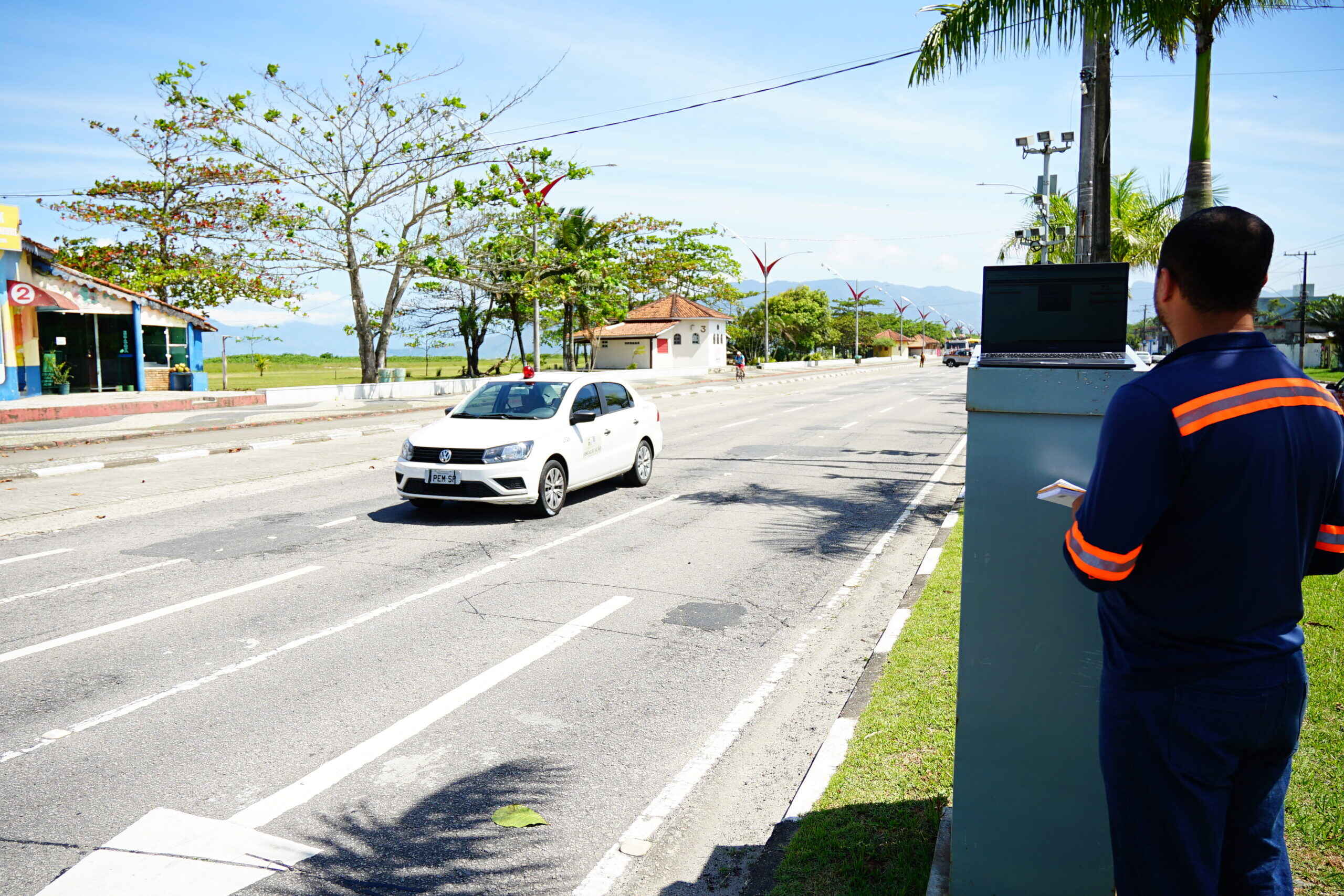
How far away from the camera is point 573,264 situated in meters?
34.7

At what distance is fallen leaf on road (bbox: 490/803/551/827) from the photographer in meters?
3.96

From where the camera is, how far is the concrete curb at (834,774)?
335cm

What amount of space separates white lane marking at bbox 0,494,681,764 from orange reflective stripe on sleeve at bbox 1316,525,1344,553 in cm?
532

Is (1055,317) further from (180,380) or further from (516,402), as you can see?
(180,380)

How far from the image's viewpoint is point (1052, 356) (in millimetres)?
2801

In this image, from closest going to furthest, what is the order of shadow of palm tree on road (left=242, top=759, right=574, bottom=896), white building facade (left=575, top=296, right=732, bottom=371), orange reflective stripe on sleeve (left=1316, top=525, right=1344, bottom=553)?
orange reflective stripe on sleeve (left=1316, top=525, right=1344, bottom=553) < shadow of palm tree on road (left=242, top=759, right=574, bottom=896) < white building facade (left=575, top=296, right=732, bottom=371)

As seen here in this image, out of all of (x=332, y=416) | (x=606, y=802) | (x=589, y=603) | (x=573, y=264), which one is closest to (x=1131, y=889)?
(x=606, y=802)

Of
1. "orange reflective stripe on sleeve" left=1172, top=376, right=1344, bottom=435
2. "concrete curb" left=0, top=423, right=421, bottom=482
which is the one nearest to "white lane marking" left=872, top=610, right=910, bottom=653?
"orange reflective stripe on sleeve" left=1172, top=376, right=1344, bottom=435

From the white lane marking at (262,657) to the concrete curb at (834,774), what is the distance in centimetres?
341

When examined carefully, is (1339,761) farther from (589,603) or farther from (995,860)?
(589,603)

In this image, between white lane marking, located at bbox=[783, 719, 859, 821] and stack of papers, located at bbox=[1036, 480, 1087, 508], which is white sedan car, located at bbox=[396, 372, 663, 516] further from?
stack of papers, located at bbox=[1036, 480, 1087, 508]

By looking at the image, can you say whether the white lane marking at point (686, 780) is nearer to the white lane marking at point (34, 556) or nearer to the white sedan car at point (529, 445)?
the white sedan car at point (529, 445)

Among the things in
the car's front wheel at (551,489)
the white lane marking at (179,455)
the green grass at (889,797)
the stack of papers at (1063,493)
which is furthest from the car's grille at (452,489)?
the white lane marking at (179,455)

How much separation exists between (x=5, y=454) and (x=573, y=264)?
20797 mm
